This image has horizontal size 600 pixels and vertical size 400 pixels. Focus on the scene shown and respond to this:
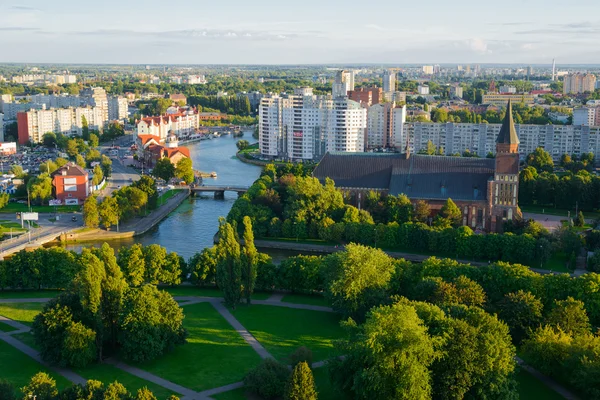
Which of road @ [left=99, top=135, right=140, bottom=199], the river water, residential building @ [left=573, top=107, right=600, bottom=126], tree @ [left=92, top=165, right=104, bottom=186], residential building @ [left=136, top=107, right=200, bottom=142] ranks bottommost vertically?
the river water

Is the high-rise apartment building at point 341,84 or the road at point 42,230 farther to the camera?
the high-rise apartment building at point 341,84

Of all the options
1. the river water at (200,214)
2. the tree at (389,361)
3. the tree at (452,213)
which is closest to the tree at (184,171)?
the river water at (200,214)

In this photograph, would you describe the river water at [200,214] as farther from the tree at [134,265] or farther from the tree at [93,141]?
the tree at [93,141]

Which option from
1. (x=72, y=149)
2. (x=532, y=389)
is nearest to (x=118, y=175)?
(x=72, y=149)

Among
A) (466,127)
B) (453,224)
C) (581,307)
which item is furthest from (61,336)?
(466,127)

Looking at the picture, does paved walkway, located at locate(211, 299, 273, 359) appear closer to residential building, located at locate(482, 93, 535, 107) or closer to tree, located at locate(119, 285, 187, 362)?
tree, located at locate(119, 285, 187, 362)

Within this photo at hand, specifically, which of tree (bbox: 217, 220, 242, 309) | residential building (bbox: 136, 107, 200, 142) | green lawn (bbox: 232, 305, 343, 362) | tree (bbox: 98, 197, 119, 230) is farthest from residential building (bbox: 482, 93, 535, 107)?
tree (bbox: 217, 220, 242, 309)

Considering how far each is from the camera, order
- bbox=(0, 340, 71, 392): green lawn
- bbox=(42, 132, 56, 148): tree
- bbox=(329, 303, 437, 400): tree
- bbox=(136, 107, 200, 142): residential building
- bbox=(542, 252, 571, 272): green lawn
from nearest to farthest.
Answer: bbox=(329, 303, 437, 400): tree
bbox=(0, 340, 71, 392): green lawn
bbox=(542, 252, 571, 272): green lawn
bbox=(136, 107, 200, 142): residential building
bbox=(42, 132, 56, 148): tree
